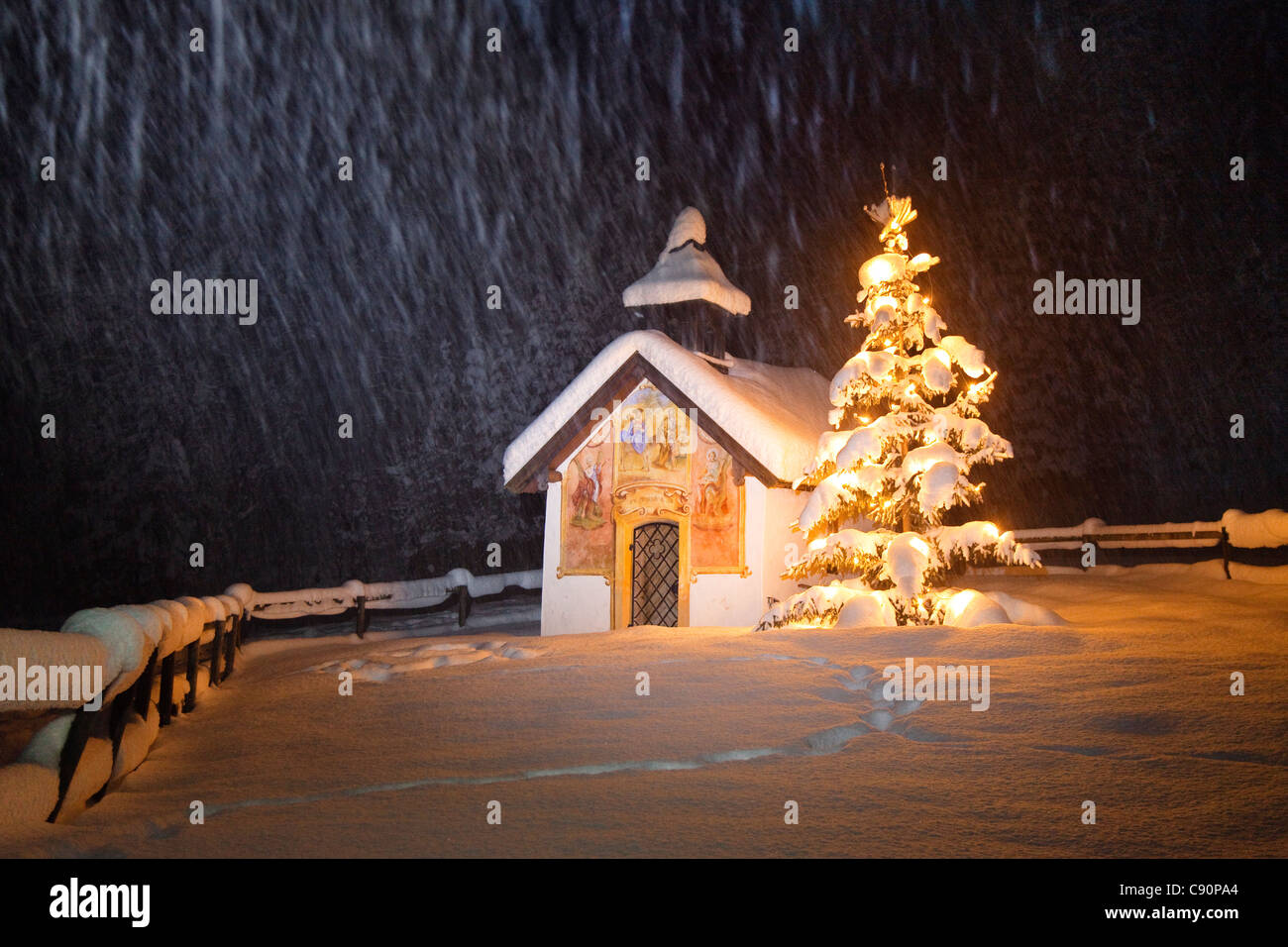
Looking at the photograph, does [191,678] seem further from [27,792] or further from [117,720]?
[27,792]

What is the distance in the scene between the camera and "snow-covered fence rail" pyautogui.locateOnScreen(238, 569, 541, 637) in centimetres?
1708

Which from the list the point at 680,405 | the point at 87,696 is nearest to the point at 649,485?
the point at 680,405

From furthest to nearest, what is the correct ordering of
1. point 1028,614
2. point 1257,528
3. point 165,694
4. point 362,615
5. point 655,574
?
point 362,615
point 655,574
point 1257,528
point 1028,614
point 165,694

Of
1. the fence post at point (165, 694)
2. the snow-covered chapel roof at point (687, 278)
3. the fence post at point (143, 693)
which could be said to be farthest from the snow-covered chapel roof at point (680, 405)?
the fence post at point (143, 693)

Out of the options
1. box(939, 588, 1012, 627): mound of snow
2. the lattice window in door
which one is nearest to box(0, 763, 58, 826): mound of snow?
box(939, 588, 1012, 627): mound of snow

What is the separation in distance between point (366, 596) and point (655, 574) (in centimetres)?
696

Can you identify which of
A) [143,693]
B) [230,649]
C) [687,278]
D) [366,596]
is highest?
[687,278]

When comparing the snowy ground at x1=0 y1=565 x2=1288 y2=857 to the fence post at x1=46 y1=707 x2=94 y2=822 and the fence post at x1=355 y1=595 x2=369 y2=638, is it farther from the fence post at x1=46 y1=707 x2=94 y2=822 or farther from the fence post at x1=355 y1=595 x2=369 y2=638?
the fence post at x1=355 y1=595 x2=369 y2=638

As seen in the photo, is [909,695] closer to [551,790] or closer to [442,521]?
[551,790]

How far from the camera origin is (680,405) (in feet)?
53.0

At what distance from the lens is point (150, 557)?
34.6m

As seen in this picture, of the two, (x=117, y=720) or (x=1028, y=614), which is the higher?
(x=1028, y=614)

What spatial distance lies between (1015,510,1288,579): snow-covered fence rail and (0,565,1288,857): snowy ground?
5068mm

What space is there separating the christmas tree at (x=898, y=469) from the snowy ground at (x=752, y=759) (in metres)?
1.19
